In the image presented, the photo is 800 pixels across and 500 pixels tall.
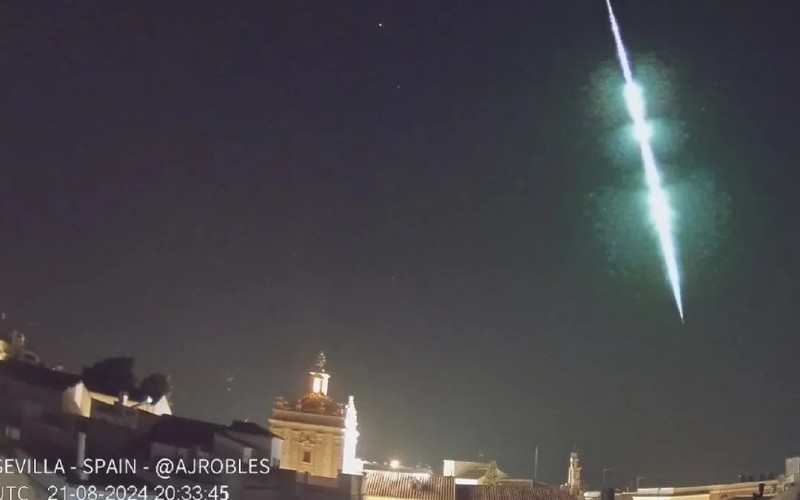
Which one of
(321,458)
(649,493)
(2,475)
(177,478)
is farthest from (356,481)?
(2,475)

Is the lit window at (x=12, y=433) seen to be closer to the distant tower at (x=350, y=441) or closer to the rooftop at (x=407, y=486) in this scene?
the rooftop at (x=407, y=486)

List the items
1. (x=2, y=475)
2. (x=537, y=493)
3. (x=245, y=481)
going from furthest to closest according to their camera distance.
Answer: (x=537, y=493) → (x=245, y=481) → (x=2, y=475)

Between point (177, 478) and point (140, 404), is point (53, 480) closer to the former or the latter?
point (177, 478)

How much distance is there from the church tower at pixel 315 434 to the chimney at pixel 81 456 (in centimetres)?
1487

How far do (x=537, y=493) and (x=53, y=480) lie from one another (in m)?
20.3

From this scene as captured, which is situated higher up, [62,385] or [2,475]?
[62,385]

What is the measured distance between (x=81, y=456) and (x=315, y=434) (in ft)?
55.4

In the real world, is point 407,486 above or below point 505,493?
above

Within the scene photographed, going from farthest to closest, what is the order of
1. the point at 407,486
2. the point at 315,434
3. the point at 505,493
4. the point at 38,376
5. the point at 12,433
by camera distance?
the point at 315,434
the point at 505,493
the point at 407,486
the point at 38,376
the point at 12,433

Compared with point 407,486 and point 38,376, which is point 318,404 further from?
point 38,376

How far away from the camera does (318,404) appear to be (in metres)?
40.3

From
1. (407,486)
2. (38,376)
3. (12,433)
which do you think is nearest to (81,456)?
(12,433)

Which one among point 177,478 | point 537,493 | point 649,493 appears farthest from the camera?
point 649,493

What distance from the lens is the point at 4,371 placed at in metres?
28.3
